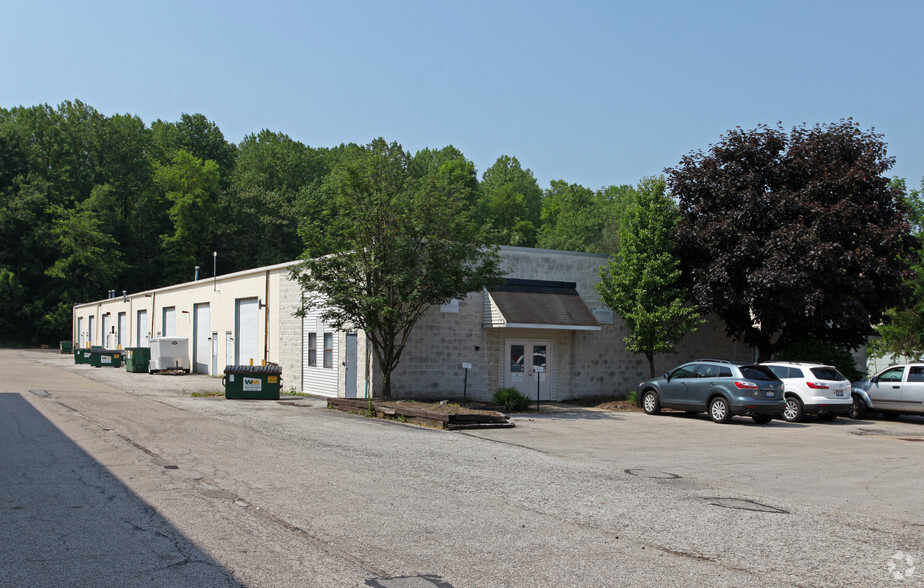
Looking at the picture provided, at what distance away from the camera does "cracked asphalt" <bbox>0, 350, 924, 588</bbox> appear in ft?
21.0

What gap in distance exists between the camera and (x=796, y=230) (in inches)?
928

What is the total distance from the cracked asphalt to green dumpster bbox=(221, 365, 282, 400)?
22.6 feet

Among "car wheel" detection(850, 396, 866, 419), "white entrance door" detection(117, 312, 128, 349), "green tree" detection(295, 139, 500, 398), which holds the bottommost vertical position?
"car wheel" detection(850, 396, 866, 419)

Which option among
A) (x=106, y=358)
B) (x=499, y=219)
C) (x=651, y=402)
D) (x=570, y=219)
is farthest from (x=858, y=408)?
A: (x=499, y=219)

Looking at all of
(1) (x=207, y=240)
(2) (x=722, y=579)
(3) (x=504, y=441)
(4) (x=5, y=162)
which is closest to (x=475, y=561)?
(2) (x=722, y=579)

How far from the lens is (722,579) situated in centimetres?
634

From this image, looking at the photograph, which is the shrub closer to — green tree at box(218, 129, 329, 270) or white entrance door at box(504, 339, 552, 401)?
white entrance door at box(504, 339, 552, 401)

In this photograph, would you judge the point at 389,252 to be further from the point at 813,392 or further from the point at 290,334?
the point at 813,392

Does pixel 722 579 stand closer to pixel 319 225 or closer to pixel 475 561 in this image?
pixel 475 561

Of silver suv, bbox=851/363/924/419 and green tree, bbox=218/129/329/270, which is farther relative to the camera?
green tree, bbox=218/129/329/270

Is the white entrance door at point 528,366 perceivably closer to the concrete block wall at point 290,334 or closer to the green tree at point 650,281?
the green tree at point 650,281

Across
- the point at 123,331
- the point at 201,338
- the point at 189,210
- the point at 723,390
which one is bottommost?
the point at 723,390

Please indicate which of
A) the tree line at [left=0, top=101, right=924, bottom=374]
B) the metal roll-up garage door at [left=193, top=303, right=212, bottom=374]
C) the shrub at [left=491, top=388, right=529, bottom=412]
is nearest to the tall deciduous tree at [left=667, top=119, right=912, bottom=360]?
the tree line at [left=0, top=101, right=924, bottom=374]

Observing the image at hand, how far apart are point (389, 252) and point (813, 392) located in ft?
39.4
